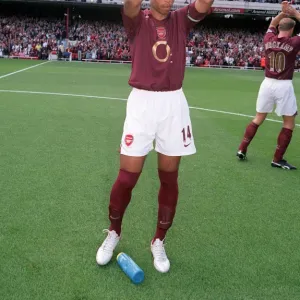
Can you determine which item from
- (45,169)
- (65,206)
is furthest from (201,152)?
(65,206)

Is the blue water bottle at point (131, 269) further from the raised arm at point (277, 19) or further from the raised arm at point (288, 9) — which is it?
the raised arm at point (277, 19)

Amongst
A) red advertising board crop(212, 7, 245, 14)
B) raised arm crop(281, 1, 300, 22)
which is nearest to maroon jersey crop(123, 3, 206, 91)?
raised arm crop(281, 1, 300, 22)

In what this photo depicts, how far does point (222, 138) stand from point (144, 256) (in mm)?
4842

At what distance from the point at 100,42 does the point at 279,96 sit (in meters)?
32.8

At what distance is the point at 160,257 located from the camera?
3.55 metres

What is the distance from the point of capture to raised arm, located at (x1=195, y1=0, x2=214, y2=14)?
3.24 metres

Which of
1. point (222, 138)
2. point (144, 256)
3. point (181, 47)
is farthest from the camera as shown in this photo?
point (222, 138)

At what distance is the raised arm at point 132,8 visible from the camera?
120 inches

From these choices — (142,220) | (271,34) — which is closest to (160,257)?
(142,220)

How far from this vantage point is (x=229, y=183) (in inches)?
223

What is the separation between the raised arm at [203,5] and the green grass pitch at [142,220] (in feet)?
6.87

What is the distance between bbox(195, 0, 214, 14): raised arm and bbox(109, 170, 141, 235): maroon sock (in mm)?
1410

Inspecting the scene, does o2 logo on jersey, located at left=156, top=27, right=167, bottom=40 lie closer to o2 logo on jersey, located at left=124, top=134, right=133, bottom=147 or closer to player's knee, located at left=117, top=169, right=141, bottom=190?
o2 logo on jersey, located at left=124, top=134, right=133, bottom=147

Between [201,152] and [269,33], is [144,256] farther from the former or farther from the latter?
[269,33]
